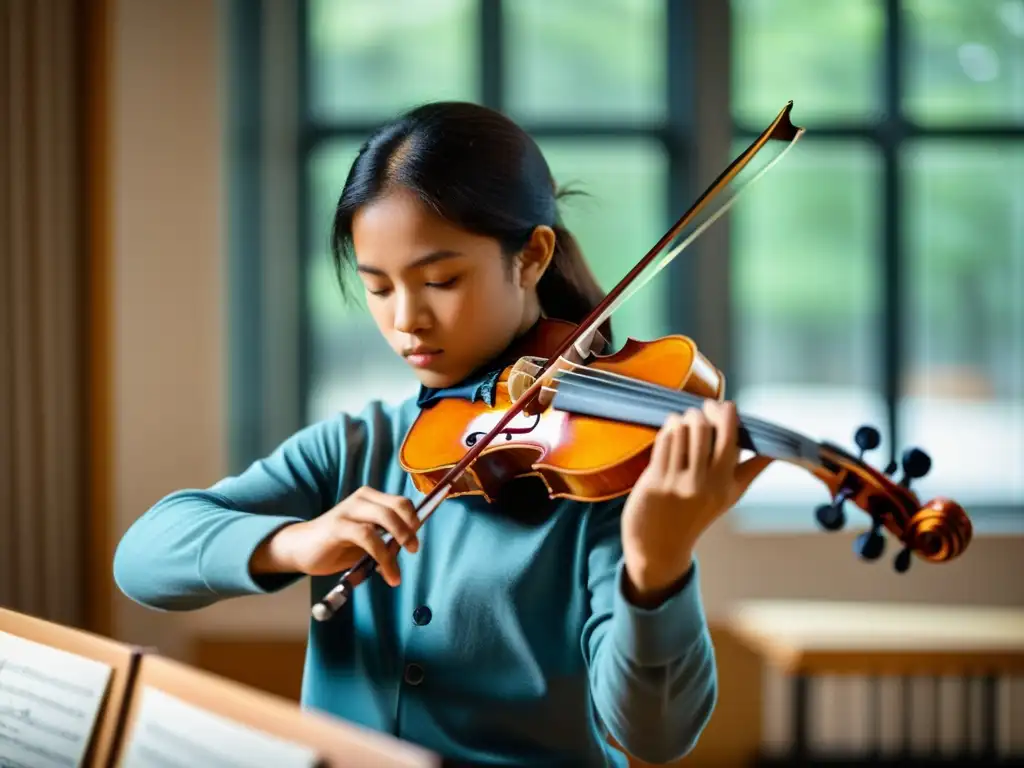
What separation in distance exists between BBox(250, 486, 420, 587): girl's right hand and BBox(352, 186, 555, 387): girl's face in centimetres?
13

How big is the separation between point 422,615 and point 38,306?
7.62 ft

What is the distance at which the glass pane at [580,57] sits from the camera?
127 inches

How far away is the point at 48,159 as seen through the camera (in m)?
2.84

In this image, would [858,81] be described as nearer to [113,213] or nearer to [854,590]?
[854,590]

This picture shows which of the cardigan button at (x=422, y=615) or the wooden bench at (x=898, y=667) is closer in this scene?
the cardigan button at (x=422, y=615)

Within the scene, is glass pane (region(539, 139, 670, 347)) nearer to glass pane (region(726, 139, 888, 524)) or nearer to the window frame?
the window frame

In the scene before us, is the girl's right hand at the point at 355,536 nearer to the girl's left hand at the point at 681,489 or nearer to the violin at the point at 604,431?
the violin at the point at 604,431

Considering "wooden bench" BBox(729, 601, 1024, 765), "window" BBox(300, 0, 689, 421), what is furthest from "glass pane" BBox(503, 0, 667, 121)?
"wooden bench" BBox(729, 601, 1024, 765)

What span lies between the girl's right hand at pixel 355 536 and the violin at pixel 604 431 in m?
0.01

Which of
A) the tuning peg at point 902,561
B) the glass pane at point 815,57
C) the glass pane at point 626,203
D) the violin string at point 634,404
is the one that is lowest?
the tuning peg at point 902,561

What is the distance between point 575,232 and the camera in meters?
2.95

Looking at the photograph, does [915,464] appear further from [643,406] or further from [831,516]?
[643,406]

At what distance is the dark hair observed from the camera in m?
0.84

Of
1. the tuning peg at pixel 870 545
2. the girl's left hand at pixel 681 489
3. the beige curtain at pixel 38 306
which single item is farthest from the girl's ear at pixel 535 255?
the beige curtain at pixel 38 306
